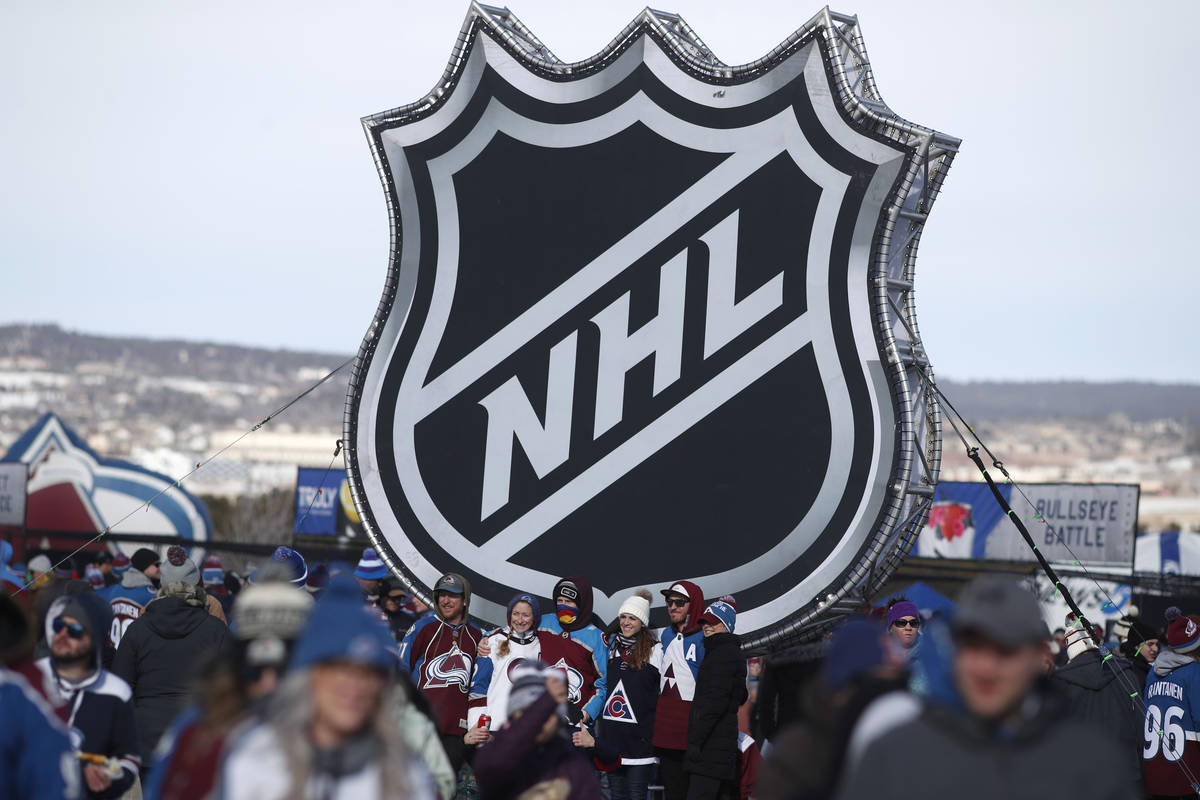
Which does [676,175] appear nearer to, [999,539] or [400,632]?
[400,632]

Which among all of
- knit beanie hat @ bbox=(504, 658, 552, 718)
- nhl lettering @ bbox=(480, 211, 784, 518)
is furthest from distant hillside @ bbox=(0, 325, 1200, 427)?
knit beanie hat @ bbox=(504, 658, 552, 718)

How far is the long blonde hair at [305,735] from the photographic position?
3.47 m

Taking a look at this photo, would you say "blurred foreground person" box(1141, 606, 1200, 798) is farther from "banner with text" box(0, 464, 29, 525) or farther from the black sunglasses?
"banner with text" box(0, 464, 29, 525)

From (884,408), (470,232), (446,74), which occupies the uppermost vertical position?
(446,74)

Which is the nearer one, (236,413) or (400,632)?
(400,632)

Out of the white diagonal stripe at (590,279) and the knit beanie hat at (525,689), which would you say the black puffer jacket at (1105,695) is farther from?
the knit beanie hat at (525,689)

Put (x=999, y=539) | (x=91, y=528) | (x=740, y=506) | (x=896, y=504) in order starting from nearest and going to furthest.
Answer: (x=896, y=504) → (x=740, y=506) → (x=999, y=539) → (x=91, y=528)

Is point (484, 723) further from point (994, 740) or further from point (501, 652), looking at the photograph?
point (994, 740)

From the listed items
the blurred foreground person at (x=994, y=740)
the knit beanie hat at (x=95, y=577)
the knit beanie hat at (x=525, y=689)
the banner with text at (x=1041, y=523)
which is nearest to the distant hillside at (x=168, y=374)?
the banner with text at (x=1041, y=523)

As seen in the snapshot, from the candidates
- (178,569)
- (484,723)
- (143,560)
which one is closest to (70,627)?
(484,723)

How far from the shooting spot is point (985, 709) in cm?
338

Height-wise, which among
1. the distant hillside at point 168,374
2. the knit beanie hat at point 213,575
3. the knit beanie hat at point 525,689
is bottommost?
the knit beanie hat at point 213,575

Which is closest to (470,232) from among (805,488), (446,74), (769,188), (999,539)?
(446,74)

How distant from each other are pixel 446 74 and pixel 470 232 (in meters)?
1.29
